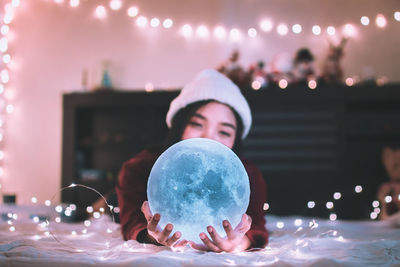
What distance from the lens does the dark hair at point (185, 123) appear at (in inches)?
69.7

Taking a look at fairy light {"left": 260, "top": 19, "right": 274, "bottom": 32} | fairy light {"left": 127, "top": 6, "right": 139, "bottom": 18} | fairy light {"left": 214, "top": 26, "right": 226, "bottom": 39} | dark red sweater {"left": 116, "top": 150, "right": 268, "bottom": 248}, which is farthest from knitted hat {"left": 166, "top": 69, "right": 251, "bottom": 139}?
fairy light {"left": 260, "top": 19, "right": 274, "bottom": 32}

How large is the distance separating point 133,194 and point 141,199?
0.16 feet

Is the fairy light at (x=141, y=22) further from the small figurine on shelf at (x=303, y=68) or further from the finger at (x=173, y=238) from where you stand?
the finger at (x=173, y=238)

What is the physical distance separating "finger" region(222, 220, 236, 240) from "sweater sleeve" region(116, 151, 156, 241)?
46 centimetres

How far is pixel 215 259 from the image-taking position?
1.26m

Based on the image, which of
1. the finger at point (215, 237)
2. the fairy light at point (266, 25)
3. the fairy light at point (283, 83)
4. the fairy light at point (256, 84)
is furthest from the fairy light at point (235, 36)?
the finger at point (215, 237)

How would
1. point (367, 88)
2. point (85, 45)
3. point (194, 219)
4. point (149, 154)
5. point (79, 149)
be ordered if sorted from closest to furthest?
point (194, 219)
point (149, 154)
point (367, 88)
point (79, 149)
point (85, 45)

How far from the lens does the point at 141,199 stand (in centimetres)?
173

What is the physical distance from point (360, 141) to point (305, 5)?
1596mm

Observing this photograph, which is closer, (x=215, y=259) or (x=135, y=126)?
(x=215, y=259)

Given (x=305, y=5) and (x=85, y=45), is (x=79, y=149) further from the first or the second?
(x=305, y=5)

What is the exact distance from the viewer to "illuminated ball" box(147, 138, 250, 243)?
3.82ft

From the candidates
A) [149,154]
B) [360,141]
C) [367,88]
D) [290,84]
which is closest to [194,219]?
[149,154]

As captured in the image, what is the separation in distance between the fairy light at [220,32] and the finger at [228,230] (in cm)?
340
